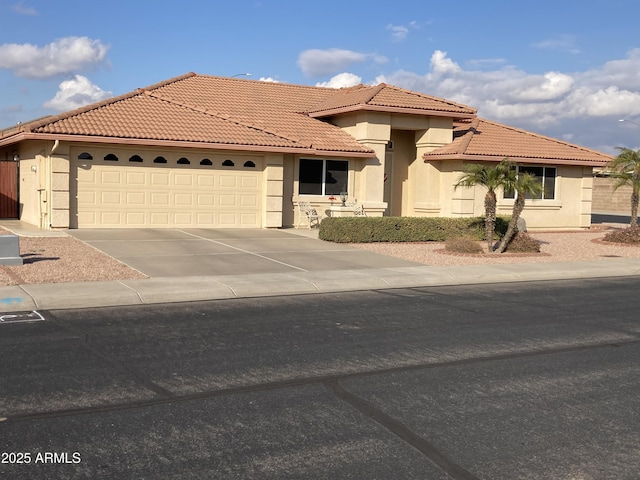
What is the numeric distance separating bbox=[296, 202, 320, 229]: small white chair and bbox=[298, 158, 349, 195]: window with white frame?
1.86 feet

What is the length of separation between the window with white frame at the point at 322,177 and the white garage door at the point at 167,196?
1.72 metres

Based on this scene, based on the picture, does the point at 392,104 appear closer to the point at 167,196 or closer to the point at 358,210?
the point at 358,210

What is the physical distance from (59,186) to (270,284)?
10.1m

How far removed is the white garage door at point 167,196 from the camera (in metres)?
21.7

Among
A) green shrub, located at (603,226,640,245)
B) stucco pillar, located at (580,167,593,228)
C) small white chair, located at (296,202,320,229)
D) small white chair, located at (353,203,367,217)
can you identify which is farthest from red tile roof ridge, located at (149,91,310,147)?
stucco pillar, located at (580,167,593,228)

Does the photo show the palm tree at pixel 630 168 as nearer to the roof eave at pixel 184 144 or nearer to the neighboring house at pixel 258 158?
the neighboring house at pixel 258 158

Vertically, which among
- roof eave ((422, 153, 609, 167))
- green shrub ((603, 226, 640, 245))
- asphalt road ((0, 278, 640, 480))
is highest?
roof eave ((422, 153, 609, 167))

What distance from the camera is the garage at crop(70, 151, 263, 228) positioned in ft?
70.9

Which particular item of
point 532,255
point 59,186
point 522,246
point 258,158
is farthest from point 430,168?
point 59,186

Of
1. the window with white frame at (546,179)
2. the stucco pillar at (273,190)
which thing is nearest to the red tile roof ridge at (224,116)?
the stucco pillar at (273,190)

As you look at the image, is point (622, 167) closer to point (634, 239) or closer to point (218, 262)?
point (634, 239)

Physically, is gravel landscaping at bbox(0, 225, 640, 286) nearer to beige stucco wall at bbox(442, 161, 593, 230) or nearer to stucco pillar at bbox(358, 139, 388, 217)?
beige stucco wall at bbox(442, 161, 593, 230)

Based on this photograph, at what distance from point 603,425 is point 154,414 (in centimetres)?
379

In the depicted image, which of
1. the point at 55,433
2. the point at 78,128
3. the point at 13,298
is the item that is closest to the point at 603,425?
the point at 55,433
